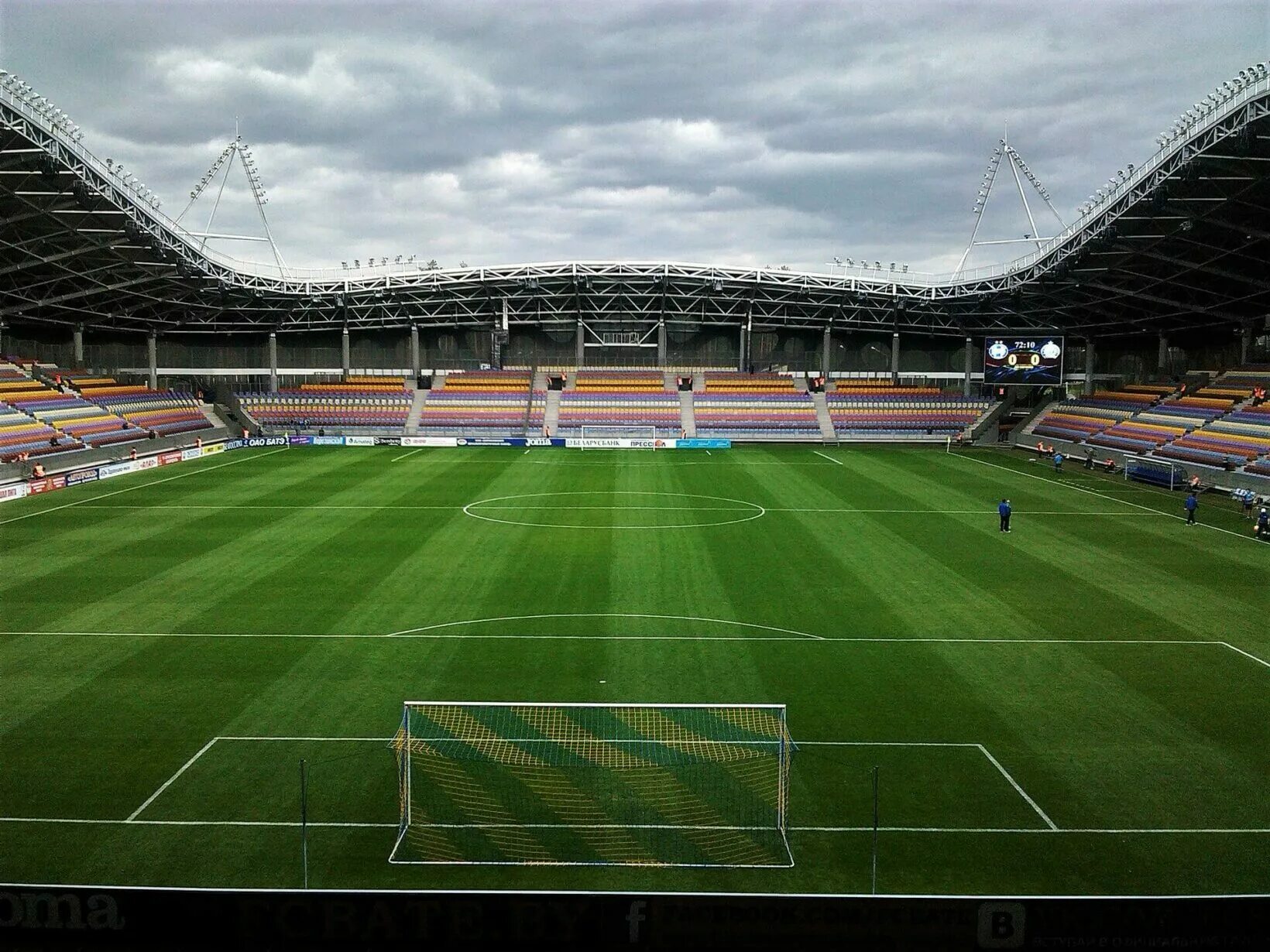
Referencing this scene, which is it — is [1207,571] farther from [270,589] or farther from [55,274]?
[55,274]


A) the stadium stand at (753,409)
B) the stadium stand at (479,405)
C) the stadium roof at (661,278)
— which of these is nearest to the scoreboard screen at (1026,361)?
the stadium roof at (661,278)

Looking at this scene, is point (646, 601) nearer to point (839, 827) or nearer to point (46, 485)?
point (839, 827)

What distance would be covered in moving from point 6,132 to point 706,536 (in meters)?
27.1

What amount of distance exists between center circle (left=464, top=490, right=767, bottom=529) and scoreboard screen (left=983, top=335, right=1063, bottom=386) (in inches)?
955

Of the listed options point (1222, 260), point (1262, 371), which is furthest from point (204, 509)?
point (1262, 371)

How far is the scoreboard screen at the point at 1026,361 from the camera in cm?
5428

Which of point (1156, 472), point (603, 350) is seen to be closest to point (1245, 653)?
point (1156, 472)

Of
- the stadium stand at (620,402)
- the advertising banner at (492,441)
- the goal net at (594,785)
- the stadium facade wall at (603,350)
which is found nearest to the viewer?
the goal net at (594,785)

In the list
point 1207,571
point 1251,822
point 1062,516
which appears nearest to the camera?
point 1251,822

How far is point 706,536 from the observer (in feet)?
99.8

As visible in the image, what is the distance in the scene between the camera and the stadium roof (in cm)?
3584

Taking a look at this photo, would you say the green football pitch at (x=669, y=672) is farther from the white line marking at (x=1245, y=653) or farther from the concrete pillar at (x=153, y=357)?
the concrete pillar at (x=153, y=357)

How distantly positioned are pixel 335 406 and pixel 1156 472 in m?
52.5

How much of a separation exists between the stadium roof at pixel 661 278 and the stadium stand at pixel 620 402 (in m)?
5.14
